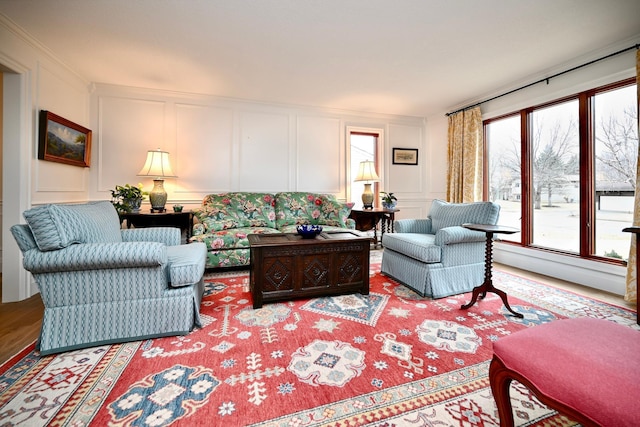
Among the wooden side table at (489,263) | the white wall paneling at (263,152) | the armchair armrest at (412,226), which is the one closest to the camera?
the wooden side table at (489,263)

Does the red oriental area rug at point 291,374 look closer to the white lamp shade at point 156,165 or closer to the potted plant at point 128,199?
the potted plant at point 128,199

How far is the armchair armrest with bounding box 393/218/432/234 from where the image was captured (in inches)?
125

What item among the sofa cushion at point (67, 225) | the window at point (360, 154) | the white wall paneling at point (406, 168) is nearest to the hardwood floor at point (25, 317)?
the sofa cushion at point (67, 225)

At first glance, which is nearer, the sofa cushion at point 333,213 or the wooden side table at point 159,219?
the wooden side table at point 159,219

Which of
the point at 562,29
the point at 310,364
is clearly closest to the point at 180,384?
the point at 310,364

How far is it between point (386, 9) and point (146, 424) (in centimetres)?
306

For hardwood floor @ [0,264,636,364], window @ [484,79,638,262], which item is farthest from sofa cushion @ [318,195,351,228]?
hardwood floor @ [0,264,636,364]

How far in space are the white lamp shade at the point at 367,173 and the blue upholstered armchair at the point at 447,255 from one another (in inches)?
67.8

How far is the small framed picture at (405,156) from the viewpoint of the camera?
5.25 metres

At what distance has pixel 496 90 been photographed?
3.96m

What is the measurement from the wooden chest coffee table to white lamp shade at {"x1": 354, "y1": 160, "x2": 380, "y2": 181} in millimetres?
2119

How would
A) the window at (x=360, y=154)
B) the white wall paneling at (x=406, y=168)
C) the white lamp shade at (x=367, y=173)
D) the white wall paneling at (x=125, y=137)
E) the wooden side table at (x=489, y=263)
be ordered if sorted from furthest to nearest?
the white wall paneling at (x=406, y=168)
the window at (x=360, y=154)
the white lamp shade at (x=367, y=173)
the white wall paneling at (x=125, y=137)
the wooden side table at (x=489, y=263)

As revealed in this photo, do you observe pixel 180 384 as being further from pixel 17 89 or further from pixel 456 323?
pixel 17 89

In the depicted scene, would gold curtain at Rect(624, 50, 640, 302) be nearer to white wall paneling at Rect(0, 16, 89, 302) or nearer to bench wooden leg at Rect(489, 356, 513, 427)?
bench wooden leg at Rect(489, 356, 513, 427)
